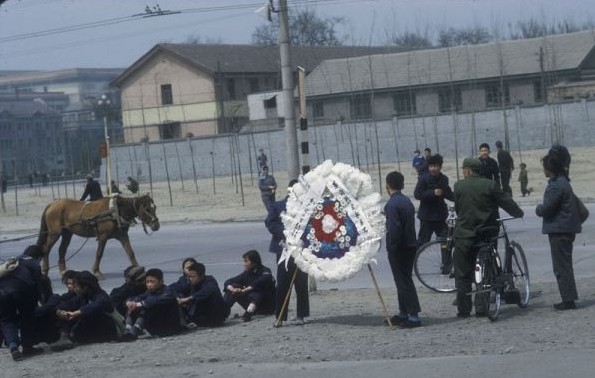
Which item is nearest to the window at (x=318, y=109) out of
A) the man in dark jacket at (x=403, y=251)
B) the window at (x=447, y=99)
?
the window at (x=447, y=99)

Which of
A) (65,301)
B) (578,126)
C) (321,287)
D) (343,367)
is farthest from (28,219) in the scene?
(343,367)

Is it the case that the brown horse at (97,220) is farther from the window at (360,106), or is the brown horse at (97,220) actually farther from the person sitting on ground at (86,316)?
the window at (360,106)

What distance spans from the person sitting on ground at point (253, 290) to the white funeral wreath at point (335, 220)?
1.45 meters

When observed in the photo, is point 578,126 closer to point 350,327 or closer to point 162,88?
point 162,88

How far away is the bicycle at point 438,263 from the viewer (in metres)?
14.5

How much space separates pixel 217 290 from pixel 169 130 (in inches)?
2607

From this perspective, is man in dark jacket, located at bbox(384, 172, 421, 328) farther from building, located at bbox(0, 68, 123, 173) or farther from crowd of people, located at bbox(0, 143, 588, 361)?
building, located at bbox(0, 68, 123, 173)

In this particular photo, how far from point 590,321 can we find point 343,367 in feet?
9.62

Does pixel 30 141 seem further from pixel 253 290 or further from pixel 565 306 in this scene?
pixel 565 306

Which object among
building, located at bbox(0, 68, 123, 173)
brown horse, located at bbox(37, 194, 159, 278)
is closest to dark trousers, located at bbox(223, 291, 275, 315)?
brown horse, located at bbox(37, 194, 159, 278)

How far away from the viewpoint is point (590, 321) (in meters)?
11.6

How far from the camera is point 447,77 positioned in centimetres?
6381

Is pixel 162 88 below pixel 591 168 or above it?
above

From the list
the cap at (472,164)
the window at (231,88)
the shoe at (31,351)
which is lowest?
the shoe at (31,351)
